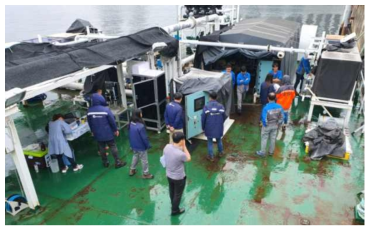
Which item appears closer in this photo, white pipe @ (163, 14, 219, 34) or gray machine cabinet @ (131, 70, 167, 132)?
gray machine cabinet @ (131, 70, 167, 132)

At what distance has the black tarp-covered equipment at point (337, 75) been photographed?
22.7 ft

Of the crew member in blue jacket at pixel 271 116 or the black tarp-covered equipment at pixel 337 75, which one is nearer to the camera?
the crew member in blue jacket at pixel 271 116

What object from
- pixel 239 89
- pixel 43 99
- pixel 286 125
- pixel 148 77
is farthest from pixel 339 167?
pixel 43 99

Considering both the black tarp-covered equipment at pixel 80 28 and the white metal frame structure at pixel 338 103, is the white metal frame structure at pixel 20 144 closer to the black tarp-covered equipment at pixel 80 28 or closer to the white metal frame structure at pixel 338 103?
the white metal frame structure at pixel 338 103

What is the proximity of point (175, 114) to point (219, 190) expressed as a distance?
1.85m

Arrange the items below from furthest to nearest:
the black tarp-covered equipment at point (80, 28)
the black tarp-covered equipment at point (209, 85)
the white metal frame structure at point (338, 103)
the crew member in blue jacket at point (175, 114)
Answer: the black tarp-covered equipment at point (80, 28) → the white metal frame structure at point (338, 103) → the black tarp-covered equipment at point (209, 85) → the crew member in blue jacket at point (175, 114)

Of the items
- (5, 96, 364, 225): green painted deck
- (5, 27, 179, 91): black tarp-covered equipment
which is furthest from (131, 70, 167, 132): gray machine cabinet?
(5, 96, 364, 225): green painted deck

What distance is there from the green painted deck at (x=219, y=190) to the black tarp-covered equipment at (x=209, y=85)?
1261mm

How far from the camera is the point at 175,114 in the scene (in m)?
6.07

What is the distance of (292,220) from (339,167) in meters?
2.12

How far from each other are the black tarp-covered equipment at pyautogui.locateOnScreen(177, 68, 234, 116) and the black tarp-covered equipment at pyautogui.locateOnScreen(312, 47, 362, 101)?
7.78 ft

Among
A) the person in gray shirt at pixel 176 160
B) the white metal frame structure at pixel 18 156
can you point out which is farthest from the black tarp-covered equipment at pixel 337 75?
the white metal frame structure at pixel 18 156

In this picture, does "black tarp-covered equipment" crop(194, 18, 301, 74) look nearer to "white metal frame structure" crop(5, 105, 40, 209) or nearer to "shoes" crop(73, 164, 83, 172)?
"shoes" crop(73, 164, 83, 172)

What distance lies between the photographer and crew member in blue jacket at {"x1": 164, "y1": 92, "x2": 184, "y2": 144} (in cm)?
602
